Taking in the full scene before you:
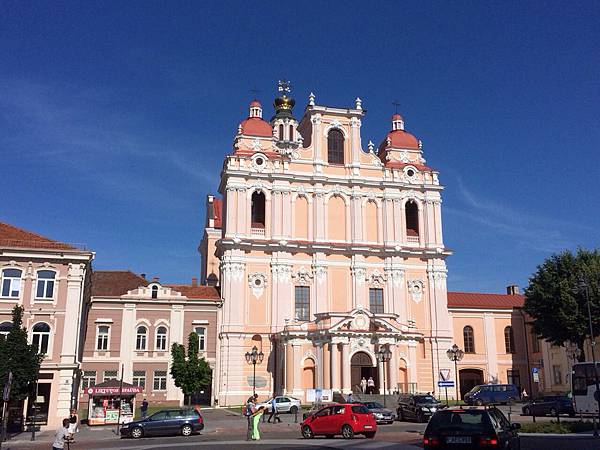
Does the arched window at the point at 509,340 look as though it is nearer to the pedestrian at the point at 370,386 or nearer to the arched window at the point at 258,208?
the pedestrian at the point at 370,386

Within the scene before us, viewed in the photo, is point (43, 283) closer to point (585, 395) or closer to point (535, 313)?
point (585, 395)

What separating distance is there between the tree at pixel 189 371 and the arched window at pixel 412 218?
932 inches

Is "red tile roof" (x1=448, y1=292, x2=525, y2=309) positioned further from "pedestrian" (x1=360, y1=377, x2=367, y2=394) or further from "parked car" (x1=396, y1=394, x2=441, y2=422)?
"parked car" (x1=396, y1=394, x2=441, y2=422)

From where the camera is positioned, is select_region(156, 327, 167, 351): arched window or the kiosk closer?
the kiosk

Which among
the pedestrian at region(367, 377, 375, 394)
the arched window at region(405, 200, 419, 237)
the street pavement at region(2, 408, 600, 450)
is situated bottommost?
the street pavement at region(2, 408, 600, 450)

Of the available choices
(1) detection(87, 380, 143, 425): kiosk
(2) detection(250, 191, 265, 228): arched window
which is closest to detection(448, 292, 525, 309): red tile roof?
(2) detection(250, 191, 265, 228): arched window

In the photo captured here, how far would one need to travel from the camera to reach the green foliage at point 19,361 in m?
33.6

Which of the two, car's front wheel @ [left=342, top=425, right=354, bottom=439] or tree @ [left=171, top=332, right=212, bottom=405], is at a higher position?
tree @ [left=171, top=332, right=212, bottom=405]

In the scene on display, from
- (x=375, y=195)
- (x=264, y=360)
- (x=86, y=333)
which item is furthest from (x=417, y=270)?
(x=86, y=333)

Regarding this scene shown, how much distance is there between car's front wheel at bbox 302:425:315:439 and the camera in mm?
27750

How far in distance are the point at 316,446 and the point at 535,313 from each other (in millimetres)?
34673

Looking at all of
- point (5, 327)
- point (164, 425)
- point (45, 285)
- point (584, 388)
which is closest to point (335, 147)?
point (45, 285)

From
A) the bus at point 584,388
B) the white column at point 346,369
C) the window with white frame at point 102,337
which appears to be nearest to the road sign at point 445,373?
the white column at point 346,369

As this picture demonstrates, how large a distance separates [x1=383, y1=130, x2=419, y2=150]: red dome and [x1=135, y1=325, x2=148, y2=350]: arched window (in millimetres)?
29926
